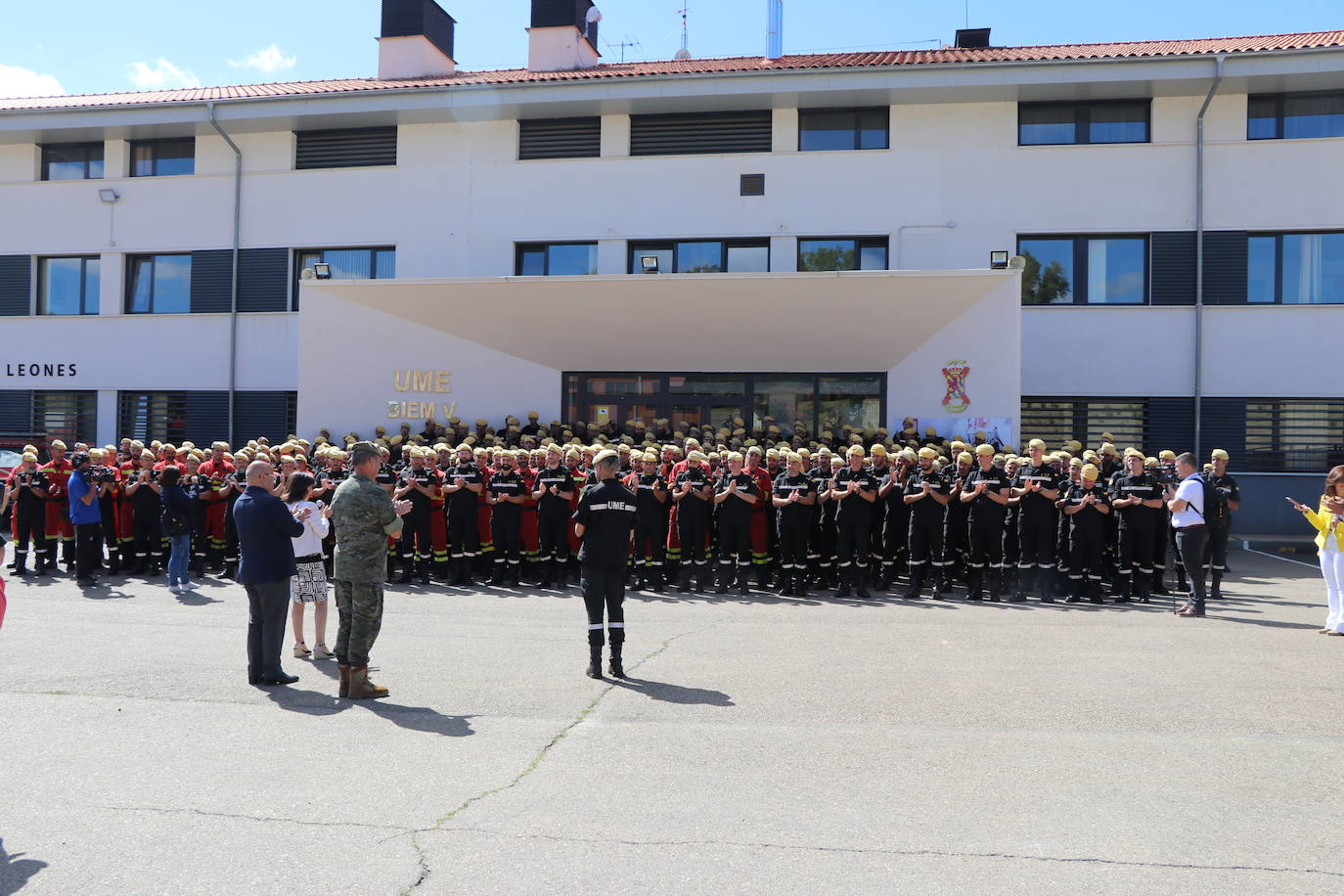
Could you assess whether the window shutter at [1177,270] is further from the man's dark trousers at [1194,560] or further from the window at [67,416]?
the window at [67,416]

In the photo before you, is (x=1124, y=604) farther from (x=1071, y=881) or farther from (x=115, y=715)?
(x=115, y=715)

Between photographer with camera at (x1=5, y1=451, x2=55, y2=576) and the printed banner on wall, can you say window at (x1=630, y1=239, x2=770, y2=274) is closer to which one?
the printed banner on wall

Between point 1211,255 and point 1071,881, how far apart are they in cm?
2012

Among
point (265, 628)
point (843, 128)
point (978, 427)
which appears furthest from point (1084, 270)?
point (265, 628)

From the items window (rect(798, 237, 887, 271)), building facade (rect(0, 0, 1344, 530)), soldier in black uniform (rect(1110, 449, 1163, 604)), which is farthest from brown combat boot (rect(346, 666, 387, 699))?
window (rect(798, 237, 887, 271))

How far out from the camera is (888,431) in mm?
19797

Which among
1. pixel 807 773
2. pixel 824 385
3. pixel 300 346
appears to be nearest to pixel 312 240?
pixel 300 346

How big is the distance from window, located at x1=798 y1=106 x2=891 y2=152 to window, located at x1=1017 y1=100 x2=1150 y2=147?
9.39 feet

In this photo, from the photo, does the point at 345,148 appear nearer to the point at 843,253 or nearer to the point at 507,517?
the point at 843,253

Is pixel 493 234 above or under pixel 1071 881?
above

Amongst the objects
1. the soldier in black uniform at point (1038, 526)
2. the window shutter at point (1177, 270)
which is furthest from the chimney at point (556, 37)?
the soldier in black uniform at point (1038, 526)

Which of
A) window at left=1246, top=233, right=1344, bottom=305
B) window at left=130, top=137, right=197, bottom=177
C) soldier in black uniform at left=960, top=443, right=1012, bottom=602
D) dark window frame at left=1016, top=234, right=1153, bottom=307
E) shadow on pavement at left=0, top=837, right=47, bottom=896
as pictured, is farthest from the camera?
window at left=130, top=137, right=197, bottom=177

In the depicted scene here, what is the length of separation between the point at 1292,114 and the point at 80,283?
28199mm

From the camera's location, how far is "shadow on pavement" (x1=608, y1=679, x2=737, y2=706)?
23.7 feet
